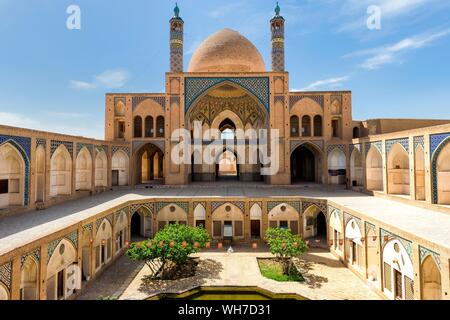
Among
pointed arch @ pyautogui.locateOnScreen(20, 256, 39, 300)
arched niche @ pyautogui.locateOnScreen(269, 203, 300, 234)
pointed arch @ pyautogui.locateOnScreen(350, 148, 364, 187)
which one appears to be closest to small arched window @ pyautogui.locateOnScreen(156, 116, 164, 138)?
arched niche @ pyautogui.locateOnScreen(269, 203, 300, 234)

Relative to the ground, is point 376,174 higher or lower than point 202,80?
lower

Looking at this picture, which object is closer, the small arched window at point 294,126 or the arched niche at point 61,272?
the arched niche at point 61,272

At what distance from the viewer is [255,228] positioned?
1066 cm

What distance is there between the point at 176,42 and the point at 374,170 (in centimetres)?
1286

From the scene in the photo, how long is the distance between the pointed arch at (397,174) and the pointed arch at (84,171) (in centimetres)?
1254

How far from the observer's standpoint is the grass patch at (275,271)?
732 centimetres

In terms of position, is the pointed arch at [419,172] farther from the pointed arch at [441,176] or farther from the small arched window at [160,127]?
the small arched window at [160,127]

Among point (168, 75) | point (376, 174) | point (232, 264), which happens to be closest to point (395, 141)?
point (376, 174)

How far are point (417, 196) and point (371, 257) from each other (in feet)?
11.1

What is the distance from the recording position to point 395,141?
9.91 metres

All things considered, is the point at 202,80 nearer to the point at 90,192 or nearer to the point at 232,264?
the point at 90,192

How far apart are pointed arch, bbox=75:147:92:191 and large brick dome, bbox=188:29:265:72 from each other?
8.39m

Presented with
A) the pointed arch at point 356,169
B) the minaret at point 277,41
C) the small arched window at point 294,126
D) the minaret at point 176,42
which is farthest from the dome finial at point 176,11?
the pointed arch at point 356,169

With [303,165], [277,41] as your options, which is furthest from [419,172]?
[277,41]
